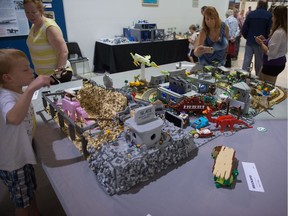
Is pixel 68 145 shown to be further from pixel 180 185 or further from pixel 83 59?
pixel 83 59

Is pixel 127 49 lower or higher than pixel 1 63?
lower

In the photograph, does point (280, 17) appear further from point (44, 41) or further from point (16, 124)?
point (16, 124)

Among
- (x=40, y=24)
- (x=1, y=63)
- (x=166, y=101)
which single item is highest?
(x=40, y=24)

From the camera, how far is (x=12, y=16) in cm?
350

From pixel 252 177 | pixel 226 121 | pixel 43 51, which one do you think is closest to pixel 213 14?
pixel 226 121

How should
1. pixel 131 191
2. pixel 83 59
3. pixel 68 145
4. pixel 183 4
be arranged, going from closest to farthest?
pixel 131 191, pixel 68 145, pixel 83 59, pixel 183 4

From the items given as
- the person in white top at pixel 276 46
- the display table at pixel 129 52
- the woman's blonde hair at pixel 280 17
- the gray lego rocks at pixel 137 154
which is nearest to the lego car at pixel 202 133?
the gray lego rocks at pixel 137 154

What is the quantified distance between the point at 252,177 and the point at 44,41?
1661 millimetres

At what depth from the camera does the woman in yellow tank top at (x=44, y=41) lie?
1.71 metres

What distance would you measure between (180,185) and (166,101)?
73 centimetres

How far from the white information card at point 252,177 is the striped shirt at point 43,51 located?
1.56m

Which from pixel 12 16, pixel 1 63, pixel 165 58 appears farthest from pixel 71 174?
pixel 165 58

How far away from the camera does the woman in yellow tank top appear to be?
5.62ft

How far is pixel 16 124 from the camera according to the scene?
3.10 feet
